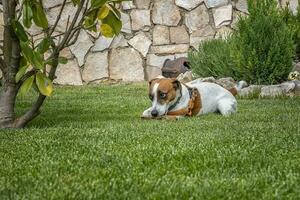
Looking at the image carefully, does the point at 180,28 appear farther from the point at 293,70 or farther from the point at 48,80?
the point at 48,80

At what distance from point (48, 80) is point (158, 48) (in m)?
9.65

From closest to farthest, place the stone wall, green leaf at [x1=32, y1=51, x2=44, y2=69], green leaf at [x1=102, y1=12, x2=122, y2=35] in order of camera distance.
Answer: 1. green leaf at [x1=32, y1=51, x2=44, y2=69]
2. green leaf at [x1=102, y1=12, x2=122, y2=35]
3. the stone wall

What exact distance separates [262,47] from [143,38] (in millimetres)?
4664

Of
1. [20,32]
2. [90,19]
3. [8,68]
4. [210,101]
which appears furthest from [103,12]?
[210,101]

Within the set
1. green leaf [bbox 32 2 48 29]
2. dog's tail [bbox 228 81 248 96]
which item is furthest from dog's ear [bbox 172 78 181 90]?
green leaf [bbox 32 2 48 29]

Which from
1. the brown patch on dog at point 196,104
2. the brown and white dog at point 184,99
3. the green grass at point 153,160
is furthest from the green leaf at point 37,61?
the brown patch on dog at point 196,104

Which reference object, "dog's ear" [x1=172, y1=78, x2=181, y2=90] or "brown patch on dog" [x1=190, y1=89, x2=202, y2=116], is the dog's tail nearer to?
"brown patch on dog" [x1=190, y1=89, x2=202, y2=116]

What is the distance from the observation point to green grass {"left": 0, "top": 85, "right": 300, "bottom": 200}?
8.57 feet

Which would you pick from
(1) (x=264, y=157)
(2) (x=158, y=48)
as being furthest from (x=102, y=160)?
(2) (x=158, y=48)

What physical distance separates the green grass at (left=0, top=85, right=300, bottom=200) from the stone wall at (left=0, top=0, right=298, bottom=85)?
8.41 meters

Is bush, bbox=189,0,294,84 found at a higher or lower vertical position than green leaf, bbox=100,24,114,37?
lower

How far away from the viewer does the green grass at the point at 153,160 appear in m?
2.61

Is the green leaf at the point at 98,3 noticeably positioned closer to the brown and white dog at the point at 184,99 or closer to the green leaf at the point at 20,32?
the green leaf at the point at 20,32

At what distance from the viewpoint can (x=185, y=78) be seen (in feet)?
38.5
